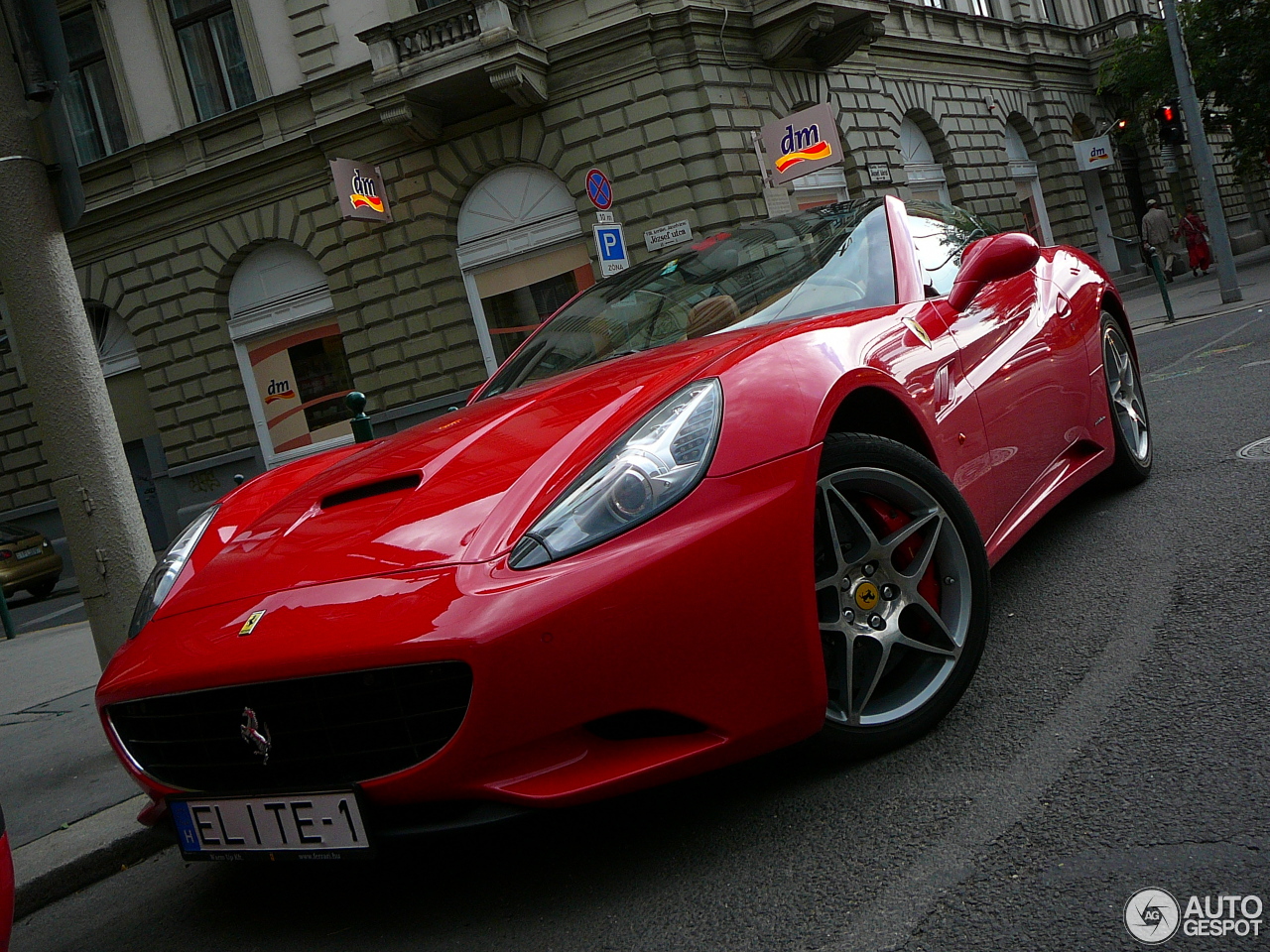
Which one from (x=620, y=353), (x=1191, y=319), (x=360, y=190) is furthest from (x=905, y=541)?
(x=360, y=190)

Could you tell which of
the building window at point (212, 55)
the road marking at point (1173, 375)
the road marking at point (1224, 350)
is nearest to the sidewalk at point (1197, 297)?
the road marking at point (1224, 350)

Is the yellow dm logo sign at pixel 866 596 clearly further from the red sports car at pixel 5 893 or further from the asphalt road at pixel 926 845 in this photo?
the red sports car at pixel 5 893

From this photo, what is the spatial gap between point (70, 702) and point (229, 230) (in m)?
13.8

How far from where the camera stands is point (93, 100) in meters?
18.8

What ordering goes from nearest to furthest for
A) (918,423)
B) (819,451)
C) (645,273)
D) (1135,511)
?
1. (819,451)
2. (918,423)
3. (645,273)
4. (1135,511)

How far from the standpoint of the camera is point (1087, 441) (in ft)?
12.8

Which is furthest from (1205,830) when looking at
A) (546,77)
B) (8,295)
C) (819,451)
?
(546,77)

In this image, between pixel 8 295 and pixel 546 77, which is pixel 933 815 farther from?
pixel 546 77

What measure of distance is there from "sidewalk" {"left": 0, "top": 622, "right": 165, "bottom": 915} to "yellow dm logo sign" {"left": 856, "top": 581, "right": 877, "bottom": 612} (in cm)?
162

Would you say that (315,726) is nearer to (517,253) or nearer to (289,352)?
(517,253)

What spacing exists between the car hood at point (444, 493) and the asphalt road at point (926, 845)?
57 cm

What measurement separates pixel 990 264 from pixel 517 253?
14.3 m

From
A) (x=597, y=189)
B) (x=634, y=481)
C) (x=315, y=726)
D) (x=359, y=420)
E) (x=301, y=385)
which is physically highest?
(x=597, y=189)

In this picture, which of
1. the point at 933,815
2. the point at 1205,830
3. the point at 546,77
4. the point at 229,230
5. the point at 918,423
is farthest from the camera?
the point at 229,230
